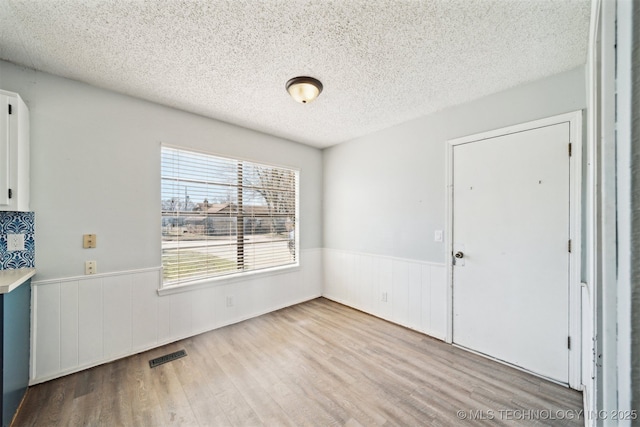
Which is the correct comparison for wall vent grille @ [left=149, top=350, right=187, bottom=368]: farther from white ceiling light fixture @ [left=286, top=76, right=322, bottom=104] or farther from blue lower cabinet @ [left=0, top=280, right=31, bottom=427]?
white ceiling light fixture @ [left=286, top=76, right=322, bottom=104]

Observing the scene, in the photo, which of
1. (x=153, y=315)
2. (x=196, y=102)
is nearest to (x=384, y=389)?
(x=153, y=315)

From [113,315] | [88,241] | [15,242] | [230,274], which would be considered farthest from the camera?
[230,274]

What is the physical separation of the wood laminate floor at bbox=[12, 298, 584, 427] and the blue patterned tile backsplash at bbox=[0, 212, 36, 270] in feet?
3.28

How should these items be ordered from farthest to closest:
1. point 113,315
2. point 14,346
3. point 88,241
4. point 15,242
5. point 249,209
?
point 249,209 → point 113,315 → point 88,241 → point 15,242 → point 14,346

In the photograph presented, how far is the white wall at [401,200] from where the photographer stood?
7.66 feet

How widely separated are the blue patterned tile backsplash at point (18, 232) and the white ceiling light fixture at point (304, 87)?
2.36 meters

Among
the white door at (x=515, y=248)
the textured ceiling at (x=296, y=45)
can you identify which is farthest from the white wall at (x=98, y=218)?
the white door at (x=515, y=248)

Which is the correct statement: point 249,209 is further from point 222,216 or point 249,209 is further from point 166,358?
point 166,358

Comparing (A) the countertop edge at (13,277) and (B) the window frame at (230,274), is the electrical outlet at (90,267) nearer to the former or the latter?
(A) the countertop edge at (13,277)

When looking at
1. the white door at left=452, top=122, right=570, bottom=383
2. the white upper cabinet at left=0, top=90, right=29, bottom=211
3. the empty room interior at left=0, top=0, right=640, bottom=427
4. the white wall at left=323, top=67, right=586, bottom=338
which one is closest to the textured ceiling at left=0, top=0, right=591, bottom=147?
the empty room interior at left=0, top=0, right=640, bottom=427

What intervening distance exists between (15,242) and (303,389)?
2.54 meters

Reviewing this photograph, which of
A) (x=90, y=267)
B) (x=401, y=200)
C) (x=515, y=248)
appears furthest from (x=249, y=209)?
(x=515, y=248)

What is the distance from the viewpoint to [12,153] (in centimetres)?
184

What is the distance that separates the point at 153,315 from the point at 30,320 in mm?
856
